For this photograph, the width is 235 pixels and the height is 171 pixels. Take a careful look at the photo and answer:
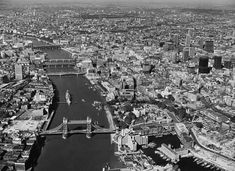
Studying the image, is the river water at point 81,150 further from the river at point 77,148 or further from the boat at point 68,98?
the boat at point 68,98

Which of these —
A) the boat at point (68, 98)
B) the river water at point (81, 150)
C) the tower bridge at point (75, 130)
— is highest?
the boat at point (68, 98)

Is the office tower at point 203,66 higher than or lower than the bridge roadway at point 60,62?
higher

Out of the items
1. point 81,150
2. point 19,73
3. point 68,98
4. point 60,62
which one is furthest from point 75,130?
point 60,62

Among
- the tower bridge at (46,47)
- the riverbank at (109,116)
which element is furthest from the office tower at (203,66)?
the tower bridge at (46,47)

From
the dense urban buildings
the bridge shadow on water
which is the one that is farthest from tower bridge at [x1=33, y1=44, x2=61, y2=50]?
the bridge shadow on water

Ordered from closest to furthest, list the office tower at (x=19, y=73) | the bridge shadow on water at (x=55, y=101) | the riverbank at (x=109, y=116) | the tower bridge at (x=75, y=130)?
the tower bridge at (x=75, y=130)
the riverbank at (x=109, y=116)
the bridge shadow on water at (x=55, y=101)
the office tower at (x=19, y=73)

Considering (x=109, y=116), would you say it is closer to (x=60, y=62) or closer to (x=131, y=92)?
(x=131, y=92)

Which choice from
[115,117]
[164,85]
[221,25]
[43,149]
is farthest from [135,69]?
[221,25]

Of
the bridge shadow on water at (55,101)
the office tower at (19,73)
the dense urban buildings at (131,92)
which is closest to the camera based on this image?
the dense urban buildings at (131,92)

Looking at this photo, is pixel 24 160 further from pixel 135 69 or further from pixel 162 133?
pixel 135 69

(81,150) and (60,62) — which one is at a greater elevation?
(60,62)

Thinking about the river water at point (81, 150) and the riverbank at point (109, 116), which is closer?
the river water at point (81, 150)
